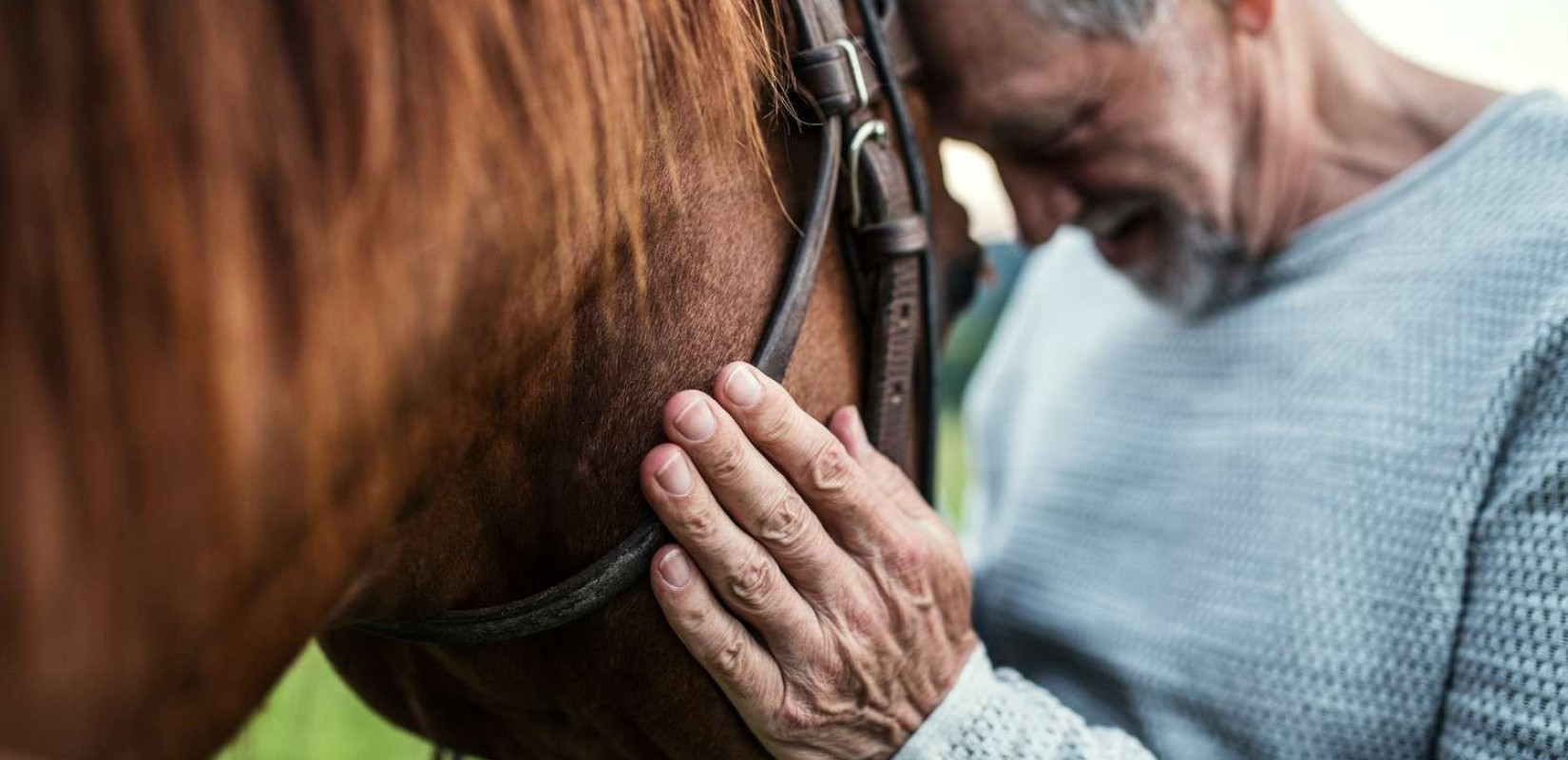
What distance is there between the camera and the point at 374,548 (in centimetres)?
57

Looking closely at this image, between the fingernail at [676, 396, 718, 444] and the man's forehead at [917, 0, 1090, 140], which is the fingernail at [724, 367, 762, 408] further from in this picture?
the man's forehead at [917, 0, 1090, 140]

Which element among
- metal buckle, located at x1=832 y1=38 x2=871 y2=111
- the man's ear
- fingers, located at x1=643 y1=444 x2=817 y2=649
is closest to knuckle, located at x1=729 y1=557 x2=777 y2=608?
fingers, located at x1=643 y1=444 x2=817 y2=649

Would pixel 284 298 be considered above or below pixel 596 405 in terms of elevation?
above

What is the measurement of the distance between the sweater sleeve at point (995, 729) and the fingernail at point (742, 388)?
0.34 meters

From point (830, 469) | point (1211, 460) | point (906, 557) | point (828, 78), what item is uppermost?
point (828, 78)

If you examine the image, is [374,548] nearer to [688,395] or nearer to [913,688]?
[688,395]

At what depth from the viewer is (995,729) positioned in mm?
882

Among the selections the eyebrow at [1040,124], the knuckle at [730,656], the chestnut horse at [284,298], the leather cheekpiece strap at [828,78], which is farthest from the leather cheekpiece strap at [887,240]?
the eyebrow at [1040,124]

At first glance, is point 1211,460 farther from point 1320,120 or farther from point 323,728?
point 323,728

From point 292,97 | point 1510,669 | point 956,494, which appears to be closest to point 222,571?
point 292,97

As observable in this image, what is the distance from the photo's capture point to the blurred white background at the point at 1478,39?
490 centimetres

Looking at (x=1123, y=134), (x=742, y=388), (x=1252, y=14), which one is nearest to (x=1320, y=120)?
(x=1252, y=14)

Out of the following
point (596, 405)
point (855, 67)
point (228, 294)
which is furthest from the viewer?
point (855, 67)

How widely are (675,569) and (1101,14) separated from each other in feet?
2.79
